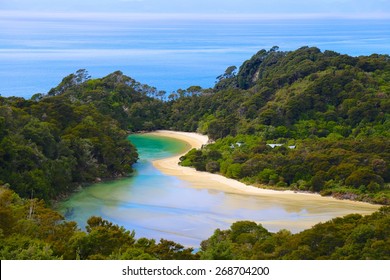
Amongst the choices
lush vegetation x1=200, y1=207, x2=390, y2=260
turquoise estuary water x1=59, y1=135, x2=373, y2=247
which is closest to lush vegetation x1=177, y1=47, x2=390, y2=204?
turquoise estuary water x1=59, y1=135, x2=373, y2=247

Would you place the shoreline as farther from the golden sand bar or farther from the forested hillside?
the forested hillside

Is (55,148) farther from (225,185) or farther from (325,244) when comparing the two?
(325,244)

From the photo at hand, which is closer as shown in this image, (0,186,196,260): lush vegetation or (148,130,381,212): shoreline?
(0,186,196,260): lush vegetation

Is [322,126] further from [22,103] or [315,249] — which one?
[315,249]

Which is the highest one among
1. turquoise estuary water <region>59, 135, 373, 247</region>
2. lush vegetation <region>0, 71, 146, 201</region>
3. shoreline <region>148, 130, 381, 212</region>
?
lush vegetation <region>0, 71, 146, 201</region>

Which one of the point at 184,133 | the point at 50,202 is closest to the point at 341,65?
the point at 184,133

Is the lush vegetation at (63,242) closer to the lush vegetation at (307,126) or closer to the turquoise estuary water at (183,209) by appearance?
the turquoise estuary water at (183,209)

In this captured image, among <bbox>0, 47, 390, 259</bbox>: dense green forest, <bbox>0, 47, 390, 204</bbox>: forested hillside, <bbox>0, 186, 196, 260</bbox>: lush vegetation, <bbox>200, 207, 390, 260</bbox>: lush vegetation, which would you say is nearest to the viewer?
<bbox>0, 186, 196, 260</bbox>: lush vegetation
